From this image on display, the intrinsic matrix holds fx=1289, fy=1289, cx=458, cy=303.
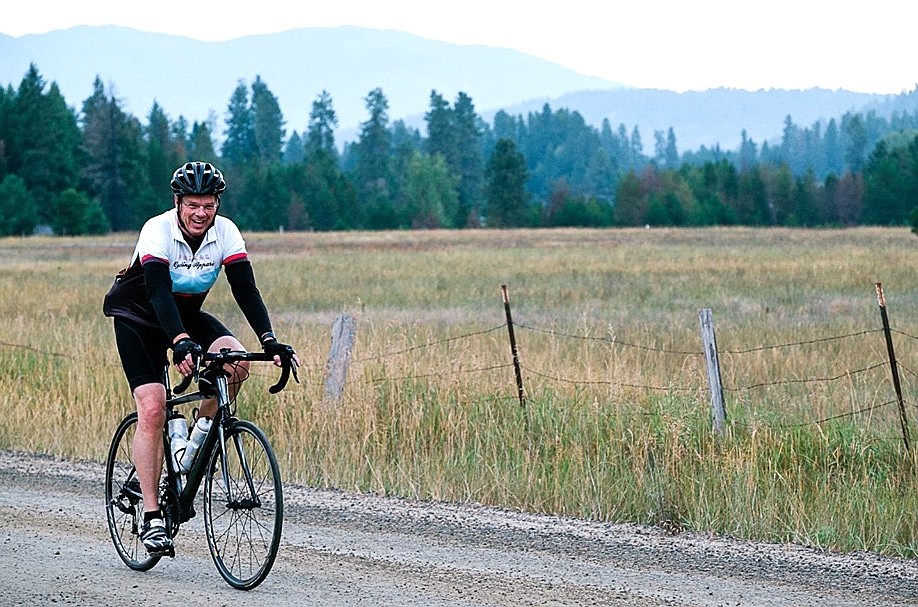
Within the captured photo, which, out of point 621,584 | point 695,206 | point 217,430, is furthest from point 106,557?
point 695,206

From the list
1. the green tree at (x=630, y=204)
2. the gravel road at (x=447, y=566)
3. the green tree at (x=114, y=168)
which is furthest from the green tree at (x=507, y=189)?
the gravel road at (x=447, y=566)

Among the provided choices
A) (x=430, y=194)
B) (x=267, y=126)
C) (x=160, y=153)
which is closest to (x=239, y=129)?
(x=267, y=126)

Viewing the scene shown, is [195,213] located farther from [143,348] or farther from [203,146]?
[203,146]

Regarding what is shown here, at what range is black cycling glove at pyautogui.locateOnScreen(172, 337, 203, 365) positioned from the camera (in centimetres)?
591

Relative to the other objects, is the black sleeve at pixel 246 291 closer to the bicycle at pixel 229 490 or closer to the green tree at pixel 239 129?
the bicycle at pixel 229 490

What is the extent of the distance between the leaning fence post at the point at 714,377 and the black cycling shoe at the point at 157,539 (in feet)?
16.0

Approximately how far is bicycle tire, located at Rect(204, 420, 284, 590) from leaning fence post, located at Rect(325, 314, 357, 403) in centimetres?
467

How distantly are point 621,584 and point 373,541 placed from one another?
5.34 ft

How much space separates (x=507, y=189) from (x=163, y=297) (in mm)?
114662

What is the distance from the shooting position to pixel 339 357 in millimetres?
11250

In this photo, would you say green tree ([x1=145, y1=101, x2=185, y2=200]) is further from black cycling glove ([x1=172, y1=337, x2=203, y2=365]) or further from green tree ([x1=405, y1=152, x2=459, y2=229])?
black cycling glove ([x1=172, y1=337, x2=203, y2=365])

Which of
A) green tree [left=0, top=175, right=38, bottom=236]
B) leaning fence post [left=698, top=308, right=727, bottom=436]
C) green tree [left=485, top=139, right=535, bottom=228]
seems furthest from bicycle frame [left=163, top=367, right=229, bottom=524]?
green tree [left=485, top=139, right=535, bottom=228]

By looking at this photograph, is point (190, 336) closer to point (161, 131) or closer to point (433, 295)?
point (433, 295)

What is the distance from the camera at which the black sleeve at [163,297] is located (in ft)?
19.7
